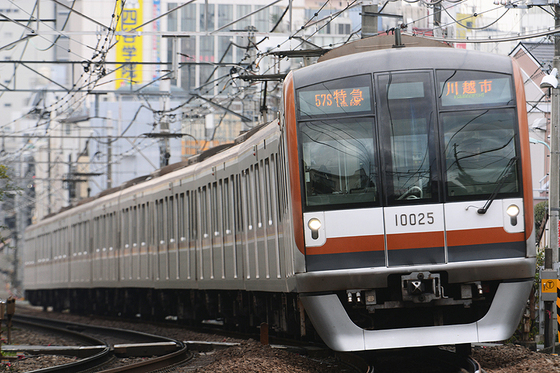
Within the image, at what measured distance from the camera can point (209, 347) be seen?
13.4 m

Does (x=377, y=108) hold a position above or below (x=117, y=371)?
above

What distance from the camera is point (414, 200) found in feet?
26.1

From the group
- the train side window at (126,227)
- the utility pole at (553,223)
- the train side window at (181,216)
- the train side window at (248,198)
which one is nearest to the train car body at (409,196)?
the utility pole at (553,223)

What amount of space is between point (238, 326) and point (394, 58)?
9232 millimetres

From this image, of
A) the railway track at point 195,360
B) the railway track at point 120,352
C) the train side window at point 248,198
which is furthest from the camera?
the train side window at point 248,198

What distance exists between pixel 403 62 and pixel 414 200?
129 centimetres

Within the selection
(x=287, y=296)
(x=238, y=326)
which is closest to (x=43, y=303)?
(x=238, y=326)

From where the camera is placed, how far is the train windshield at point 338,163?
805cm

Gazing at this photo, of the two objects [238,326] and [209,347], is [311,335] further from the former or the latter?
[238,326]

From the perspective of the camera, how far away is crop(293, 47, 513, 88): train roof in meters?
8.23

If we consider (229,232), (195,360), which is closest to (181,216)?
(229,232)

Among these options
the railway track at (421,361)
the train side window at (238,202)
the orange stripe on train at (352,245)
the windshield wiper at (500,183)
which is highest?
the train side window at (238,202)

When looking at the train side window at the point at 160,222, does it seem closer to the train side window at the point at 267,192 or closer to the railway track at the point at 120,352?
the railway track at the point at 120,352

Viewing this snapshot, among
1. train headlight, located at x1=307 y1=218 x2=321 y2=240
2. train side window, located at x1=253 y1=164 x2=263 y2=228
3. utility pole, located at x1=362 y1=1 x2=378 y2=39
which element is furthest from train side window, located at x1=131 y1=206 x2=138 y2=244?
train headlight, located at x1=307 y1=218 x2=321 y2=240
